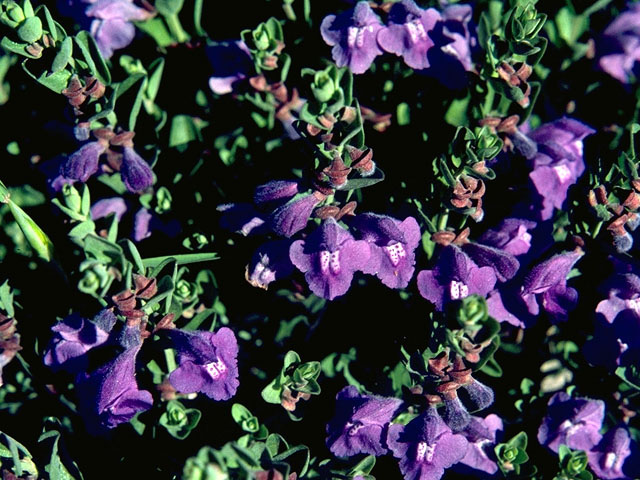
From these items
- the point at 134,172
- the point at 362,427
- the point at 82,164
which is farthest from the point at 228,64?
the point at 362,427

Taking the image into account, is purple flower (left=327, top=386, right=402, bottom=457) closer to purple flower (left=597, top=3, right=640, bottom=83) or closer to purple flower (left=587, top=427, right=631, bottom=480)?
purple flower (left=587, top=427, right=631, bottom=480)

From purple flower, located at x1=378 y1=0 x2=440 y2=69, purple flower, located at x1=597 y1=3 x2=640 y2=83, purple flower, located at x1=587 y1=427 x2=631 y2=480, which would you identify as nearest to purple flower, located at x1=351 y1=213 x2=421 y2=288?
purple flower, located at x1=378 y1=0 x2=440 y2=69

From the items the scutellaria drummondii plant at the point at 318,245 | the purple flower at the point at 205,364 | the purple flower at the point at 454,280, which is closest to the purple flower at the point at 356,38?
the scutellaria drummondii plant at the point at 318,245

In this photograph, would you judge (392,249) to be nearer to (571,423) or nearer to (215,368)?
(215,368)

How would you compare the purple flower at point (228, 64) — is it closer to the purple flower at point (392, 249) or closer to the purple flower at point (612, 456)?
the purple flower at point (392, 249)

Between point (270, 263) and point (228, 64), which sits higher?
point (228, 64)
